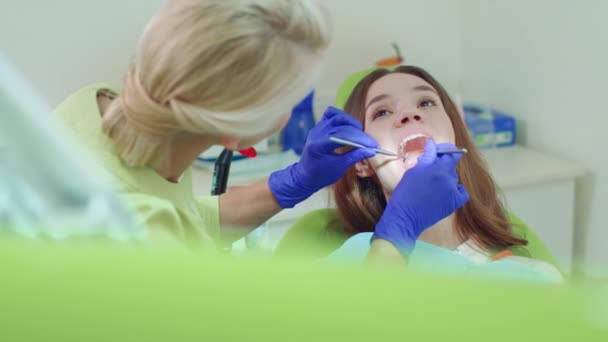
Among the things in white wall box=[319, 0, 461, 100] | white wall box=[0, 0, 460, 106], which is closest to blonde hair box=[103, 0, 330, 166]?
Answer: white wall box=[0, 0, 460, 106]

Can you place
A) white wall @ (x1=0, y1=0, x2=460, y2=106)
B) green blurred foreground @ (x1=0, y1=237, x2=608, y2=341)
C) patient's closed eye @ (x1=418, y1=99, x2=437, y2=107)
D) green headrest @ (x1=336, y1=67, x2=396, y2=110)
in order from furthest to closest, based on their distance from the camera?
green headrest @ (x1=336, y1=67, x2=396, y2=110), patient's closed eye @ (x1=418, y1=99, x2=437, y2=107), white wall @ (x1=0, y1=0, x2=460, y2=106), green blurred foreground @ (x1=0, y1=237, x2=608, y2=341)

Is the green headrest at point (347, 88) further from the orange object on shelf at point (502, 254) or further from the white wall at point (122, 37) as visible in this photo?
the orange object on shelf at point (502, 254)

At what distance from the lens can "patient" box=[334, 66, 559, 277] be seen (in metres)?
1.21

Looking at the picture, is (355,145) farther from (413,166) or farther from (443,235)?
(443,235)

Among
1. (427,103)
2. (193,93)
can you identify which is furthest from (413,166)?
(193,93)

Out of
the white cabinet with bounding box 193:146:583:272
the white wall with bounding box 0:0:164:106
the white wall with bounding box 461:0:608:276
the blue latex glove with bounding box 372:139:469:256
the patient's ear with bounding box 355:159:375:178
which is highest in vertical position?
the white wall with bounding box 0:0:164:106

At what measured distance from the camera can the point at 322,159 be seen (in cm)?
120

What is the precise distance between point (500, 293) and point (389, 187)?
75 centimetres

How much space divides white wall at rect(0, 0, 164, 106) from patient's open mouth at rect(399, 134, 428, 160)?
0.43 meters

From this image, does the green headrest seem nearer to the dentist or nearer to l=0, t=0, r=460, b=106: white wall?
l=0, t=0, r=460, b=106: white wall

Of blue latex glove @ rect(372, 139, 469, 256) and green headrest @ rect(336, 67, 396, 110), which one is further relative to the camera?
green headrest @ rect(336, 67, 396, 110)

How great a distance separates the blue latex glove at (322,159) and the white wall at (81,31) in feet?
1.01

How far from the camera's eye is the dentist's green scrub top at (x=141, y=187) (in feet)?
2.10

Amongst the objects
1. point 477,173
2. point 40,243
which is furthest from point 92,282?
point 477,173
